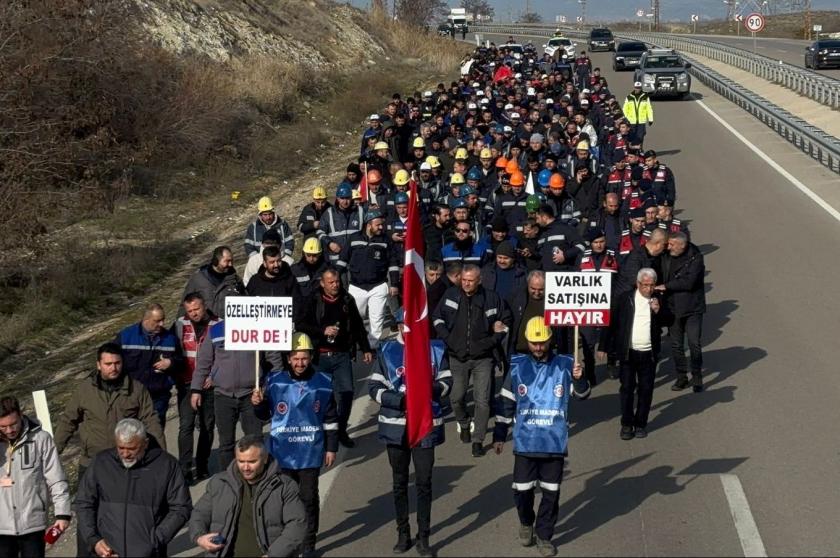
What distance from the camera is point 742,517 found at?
10.2 meters

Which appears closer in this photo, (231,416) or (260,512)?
(260,512)

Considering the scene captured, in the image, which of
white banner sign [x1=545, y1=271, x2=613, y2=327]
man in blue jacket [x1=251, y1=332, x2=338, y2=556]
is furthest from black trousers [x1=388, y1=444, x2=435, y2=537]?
white banner sign [x1=545, y1=271, x2=613, y2=327]

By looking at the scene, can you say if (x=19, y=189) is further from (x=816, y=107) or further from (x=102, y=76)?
(x=816, y=107)

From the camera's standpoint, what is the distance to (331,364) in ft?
39.9

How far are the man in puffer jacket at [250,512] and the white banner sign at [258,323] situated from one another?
2637mm

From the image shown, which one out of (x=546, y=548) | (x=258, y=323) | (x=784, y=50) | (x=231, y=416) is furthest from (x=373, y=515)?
(x=784, y=50)

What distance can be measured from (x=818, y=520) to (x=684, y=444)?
7.09 feet

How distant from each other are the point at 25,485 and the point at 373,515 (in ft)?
9.48

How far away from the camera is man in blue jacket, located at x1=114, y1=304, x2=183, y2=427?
1094 cm

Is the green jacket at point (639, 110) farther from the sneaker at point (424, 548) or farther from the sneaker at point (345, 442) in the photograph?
the sneaker at point (424, 548)

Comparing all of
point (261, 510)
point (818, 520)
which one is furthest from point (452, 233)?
point (261, 510)

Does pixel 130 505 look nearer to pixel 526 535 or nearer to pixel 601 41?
pixel 526 535

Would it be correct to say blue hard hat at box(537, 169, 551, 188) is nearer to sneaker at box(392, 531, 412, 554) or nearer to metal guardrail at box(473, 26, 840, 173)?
sneaker at box(392, 531, 412, 554)

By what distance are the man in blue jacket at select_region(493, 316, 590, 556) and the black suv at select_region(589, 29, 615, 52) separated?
6592cm
